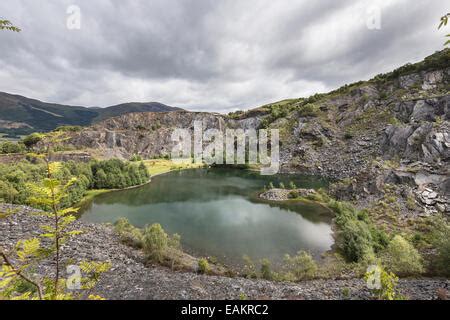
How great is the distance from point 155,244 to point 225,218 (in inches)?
513

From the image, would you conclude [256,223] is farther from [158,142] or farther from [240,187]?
[158,142]

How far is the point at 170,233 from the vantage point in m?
23.0

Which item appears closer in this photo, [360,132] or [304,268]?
[304,268]

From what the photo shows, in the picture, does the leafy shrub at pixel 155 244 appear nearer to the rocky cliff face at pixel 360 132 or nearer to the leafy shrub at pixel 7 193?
the leafy shrub at pixel 7 193

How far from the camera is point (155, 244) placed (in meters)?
15.9

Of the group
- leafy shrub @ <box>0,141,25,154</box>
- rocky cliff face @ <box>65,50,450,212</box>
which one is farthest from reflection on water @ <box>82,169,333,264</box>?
leafy shrub @ <box>0,141,25,154</box>

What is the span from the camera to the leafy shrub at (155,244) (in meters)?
15.4

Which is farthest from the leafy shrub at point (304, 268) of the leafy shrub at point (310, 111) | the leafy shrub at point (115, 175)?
the leafy shrub at point (310, 111)

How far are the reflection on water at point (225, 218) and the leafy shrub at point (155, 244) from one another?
428 centimetres

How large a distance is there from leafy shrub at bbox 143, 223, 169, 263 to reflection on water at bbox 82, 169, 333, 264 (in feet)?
14.1

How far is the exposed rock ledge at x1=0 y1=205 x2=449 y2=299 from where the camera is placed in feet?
33.0

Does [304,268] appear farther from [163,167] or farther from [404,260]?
[163,167]

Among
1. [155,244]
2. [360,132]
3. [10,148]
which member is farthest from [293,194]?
[10,148]

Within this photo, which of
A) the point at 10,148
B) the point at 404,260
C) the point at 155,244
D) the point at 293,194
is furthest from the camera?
the point at 10,148
